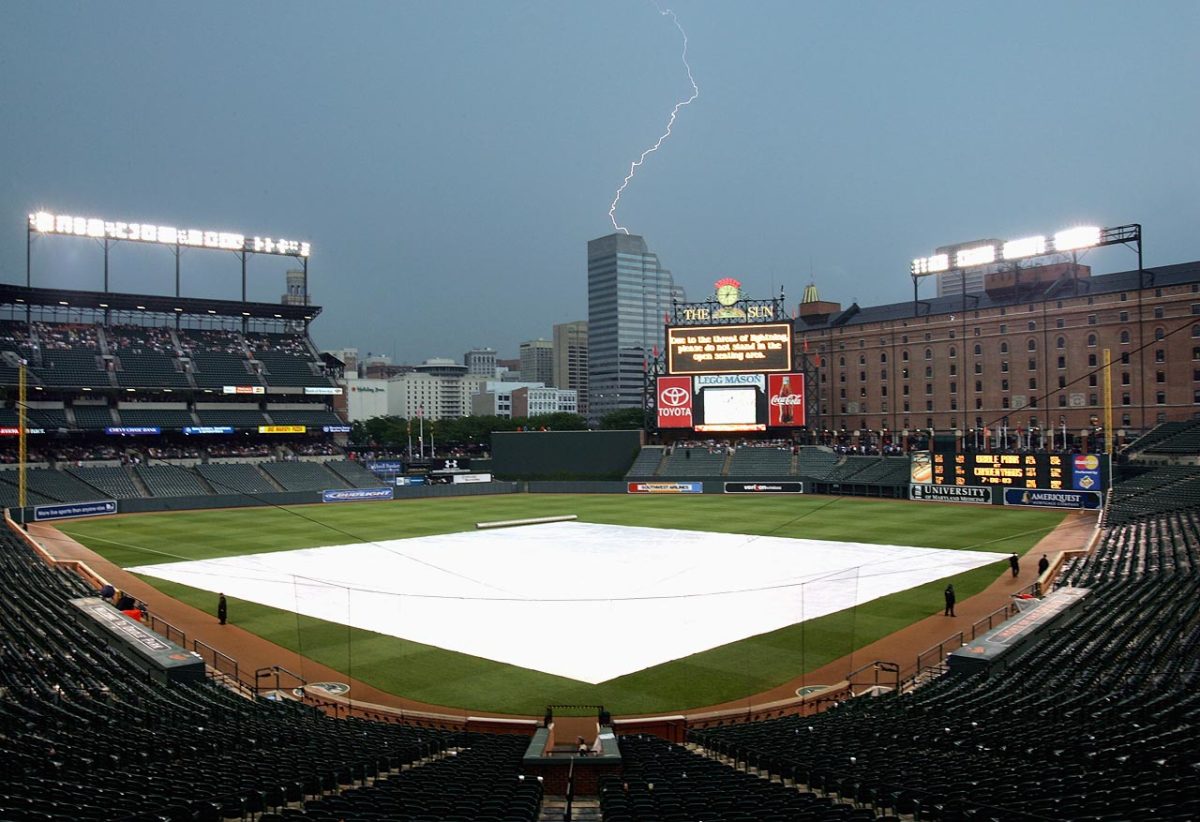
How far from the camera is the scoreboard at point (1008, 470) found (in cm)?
5906

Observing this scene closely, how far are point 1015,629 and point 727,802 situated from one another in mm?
15845

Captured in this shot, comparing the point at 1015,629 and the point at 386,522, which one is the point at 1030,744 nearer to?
the point at 1015,629

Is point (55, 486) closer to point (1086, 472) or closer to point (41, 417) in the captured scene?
point (41, 417)

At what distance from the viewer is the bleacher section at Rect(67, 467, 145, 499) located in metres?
67.4

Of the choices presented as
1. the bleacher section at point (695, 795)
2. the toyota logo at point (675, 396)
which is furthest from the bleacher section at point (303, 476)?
the bleacher section at point (695, 795)

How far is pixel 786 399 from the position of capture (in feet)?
254

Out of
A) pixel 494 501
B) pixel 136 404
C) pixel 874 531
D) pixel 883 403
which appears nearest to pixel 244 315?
pixel 136 404

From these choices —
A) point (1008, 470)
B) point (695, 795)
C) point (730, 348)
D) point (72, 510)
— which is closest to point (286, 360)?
point (72, 510)

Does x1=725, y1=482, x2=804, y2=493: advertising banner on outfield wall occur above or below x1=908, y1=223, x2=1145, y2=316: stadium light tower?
below

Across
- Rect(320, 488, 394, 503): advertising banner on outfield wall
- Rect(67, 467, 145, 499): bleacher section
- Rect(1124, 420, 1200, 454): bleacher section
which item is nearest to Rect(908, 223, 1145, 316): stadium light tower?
Rect(1124, 420, 1200, 454): bleacher section

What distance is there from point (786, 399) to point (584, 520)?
25767 millimetres

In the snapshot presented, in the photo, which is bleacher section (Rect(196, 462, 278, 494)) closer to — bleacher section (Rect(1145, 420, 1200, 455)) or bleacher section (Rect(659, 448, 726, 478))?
bleacher section (Rect(659, 448, 726, 478))

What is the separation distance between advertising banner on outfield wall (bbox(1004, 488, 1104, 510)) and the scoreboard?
0.61m

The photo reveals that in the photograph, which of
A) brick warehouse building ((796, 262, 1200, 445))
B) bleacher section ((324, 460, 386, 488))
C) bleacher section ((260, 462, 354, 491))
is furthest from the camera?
brick warehouse building ((796, 262, 1200, 445))
